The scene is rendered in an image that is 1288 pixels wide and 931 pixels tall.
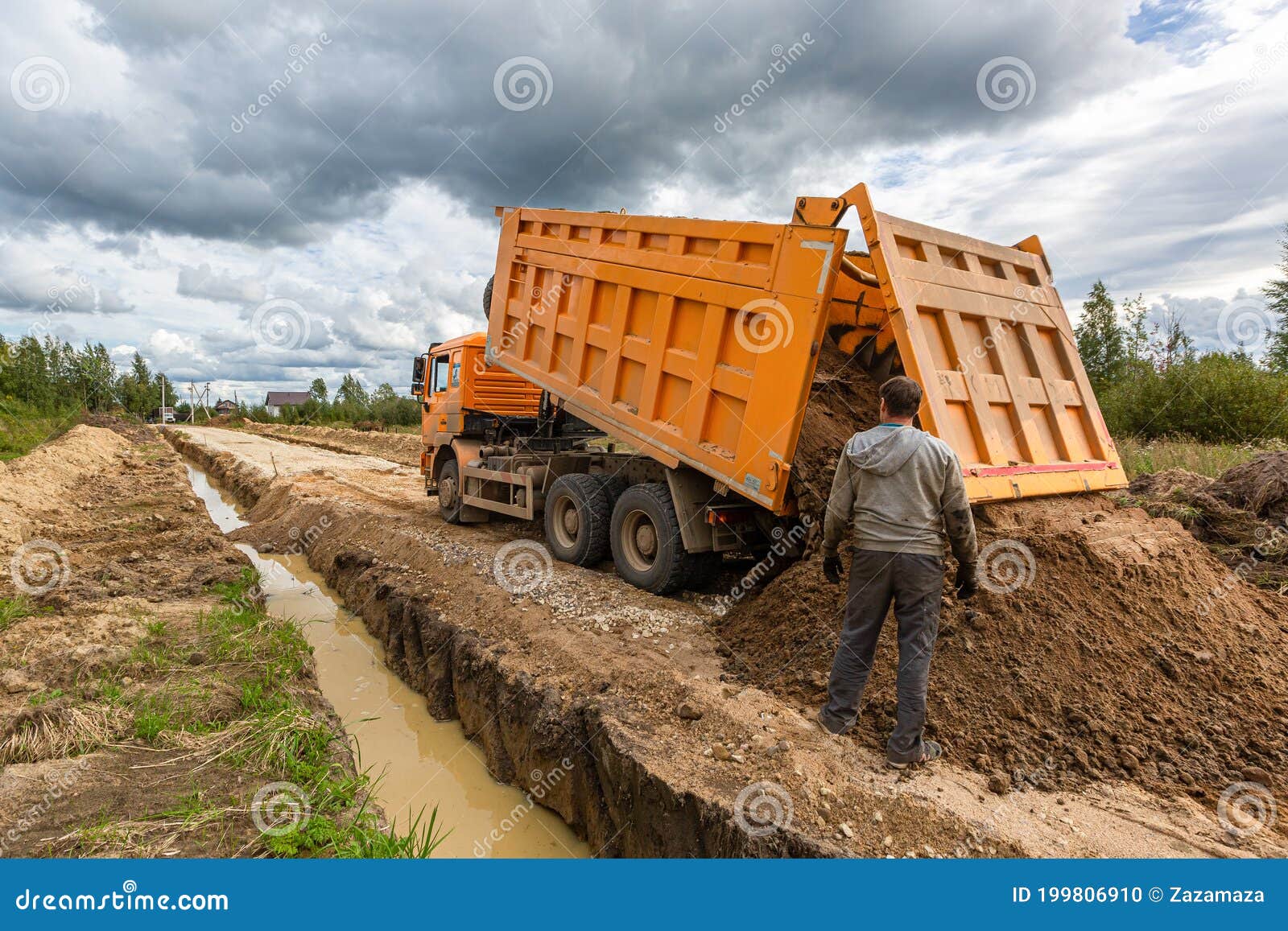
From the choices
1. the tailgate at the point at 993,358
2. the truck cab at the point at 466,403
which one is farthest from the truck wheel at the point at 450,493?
the tailgate at the point at 993,358

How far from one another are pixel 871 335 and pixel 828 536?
8.35 ft

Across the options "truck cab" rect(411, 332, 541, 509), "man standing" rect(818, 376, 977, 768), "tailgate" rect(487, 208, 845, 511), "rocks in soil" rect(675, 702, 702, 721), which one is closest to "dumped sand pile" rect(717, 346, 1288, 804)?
"man standing" rect(818, 376, 977, 768)

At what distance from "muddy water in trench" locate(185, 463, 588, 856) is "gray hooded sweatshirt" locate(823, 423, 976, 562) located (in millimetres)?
2542

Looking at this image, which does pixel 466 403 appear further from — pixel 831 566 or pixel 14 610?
pixel 831 566

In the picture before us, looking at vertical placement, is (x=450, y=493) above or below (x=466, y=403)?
below

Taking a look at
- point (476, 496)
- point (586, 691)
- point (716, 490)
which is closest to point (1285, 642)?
point (716, 490)

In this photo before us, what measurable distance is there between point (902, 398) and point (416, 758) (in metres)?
4.25

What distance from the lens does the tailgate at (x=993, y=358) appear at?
14.7 ft

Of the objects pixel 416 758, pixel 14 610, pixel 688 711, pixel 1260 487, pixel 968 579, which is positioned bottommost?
pixel 416 758

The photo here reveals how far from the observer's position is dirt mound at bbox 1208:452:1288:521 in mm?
5910

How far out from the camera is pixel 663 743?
3.71 meters

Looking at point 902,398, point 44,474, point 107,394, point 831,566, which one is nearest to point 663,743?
point 831,566

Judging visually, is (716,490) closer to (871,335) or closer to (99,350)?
(871,335)

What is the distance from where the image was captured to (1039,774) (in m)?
3.32
